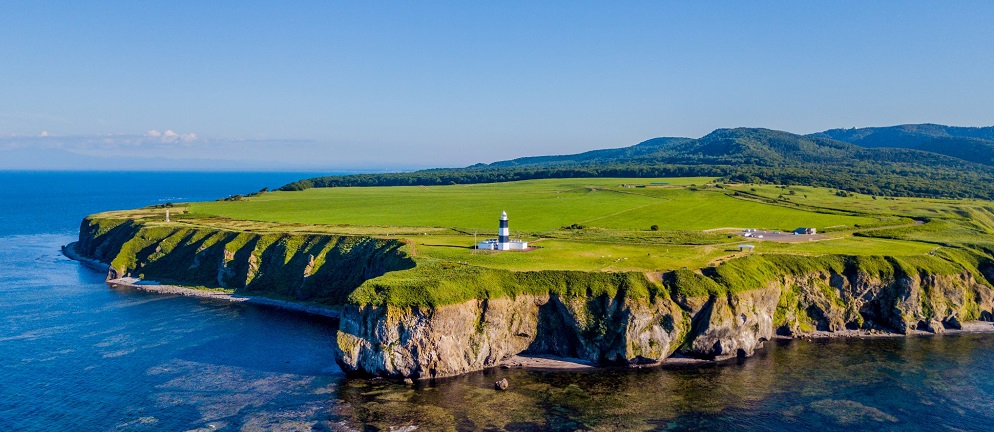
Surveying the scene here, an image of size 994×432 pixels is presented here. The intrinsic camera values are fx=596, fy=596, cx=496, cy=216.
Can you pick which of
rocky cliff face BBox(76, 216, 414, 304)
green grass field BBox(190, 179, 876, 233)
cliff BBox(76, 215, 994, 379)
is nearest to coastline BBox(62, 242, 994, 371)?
cliff BBox(76, 215, 994, 379)

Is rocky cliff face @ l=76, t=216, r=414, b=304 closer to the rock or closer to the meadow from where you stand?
the meadow

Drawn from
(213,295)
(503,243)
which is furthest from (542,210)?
(213,295)

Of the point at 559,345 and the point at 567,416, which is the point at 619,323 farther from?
the point at 567,416

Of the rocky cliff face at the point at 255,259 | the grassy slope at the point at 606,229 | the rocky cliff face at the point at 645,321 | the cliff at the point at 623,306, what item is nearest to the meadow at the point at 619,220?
the grassy slope at the point at 606,229

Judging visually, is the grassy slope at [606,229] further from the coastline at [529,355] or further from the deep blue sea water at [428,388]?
the deep blue sea water at [428,388]

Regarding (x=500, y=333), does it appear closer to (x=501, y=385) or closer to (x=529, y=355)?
(x=529, y=355)

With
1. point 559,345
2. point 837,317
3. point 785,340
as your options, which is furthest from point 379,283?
point 837,317
